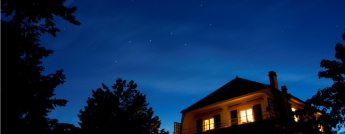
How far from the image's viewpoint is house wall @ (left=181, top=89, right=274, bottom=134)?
75.4ft

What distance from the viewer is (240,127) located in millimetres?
22109

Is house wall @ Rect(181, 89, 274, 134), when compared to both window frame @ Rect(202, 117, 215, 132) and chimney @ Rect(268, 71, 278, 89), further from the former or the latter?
chimney @ Rect(268, 71, 278, 89)

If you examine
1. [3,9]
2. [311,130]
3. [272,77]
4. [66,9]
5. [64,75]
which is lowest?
[311,130]

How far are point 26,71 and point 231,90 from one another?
64.5ft

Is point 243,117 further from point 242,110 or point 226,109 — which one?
point 226,109

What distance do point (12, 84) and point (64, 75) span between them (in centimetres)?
266

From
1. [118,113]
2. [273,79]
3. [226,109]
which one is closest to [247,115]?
[226,109]

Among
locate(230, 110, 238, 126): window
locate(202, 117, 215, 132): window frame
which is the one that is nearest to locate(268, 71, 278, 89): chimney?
locate(230, 110, 238, 126): window

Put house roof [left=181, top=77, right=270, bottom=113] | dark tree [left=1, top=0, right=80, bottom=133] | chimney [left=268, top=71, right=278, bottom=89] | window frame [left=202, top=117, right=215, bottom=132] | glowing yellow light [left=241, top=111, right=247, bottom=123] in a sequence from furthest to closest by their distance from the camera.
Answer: chimney [left=268, top=71, right=278, bottom=89]
window frame [left=202, top=117, right=215, bottom=132]
house roof [left=181, top=77, right=270, bottom=113]
glowing yellow light [left=241, top=111, right=247, bottom=123]
dark tree [left=1, top=0, right=80, bottom=133]

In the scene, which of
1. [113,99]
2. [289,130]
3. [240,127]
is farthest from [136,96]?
[289,130]

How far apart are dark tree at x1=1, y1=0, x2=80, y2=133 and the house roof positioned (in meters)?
16.4

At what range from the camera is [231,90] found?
2659 cm

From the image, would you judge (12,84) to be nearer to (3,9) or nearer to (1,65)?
(1,65)

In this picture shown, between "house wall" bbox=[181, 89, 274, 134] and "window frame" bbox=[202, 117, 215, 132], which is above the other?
"house wall" bbox=[181, 89, 274, 134]
